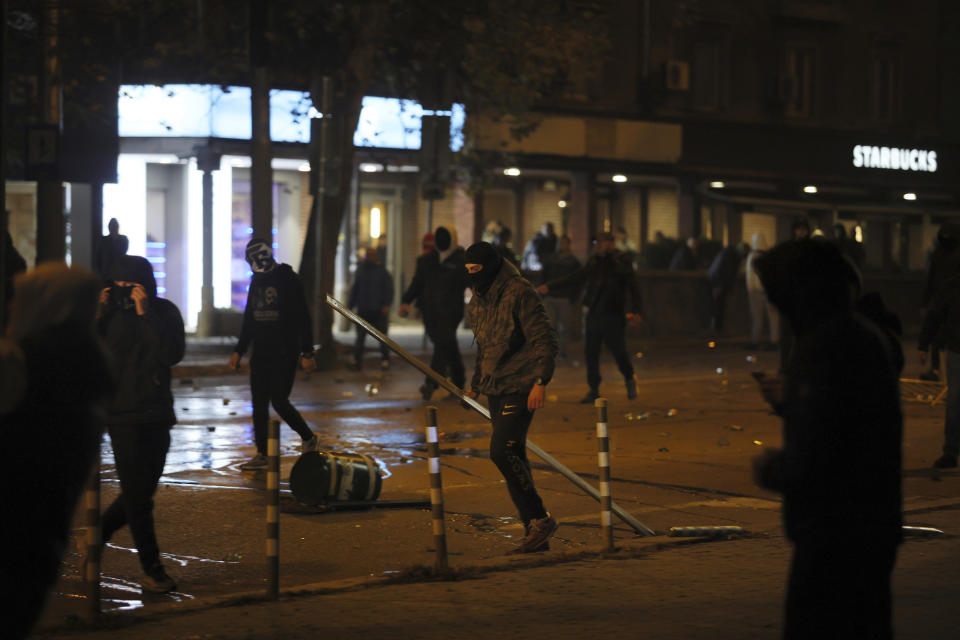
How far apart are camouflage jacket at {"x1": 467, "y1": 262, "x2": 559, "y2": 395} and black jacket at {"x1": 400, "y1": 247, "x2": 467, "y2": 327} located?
22.5 feet

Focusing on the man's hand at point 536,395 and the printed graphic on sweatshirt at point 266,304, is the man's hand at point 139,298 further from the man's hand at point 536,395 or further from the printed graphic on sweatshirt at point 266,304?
the printed graphic on sweatshirt at point 266,304

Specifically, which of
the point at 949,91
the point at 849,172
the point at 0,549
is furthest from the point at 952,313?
the point at 949,91

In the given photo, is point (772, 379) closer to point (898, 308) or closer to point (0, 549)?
point (0, 549)

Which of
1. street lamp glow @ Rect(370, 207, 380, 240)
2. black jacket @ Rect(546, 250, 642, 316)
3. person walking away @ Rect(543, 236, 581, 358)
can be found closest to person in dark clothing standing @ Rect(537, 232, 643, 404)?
black jacket @ Rect(546, 250, 642, 316)

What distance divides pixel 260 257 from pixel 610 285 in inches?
225

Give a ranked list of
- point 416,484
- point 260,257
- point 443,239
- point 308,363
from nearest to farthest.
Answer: point 416,484 < point 308,363 < point 260,257 < point 443,239

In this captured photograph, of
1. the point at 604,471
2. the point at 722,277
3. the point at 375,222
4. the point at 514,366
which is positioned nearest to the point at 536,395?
the point at 514,366

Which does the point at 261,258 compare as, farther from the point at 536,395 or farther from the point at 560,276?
the point at 560,276

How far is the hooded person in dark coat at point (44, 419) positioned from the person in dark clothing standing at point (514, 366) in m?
3.84

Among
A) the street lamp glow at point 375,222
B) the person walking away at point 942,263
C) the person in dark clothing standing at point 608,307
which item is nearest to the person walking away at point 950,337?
the person walking away at point 942,263

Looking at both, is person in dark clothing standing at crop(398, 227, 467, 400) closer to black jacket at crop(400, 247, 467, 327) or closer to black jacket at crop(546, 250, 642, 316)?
black jacket at crop(400, 247, 467, 327)

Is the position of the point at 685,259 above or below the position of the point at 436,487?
above

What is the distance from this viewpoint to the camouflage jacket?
7723mm

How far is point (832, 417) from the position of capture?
3812 mm
